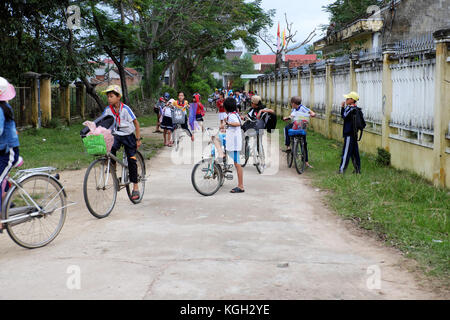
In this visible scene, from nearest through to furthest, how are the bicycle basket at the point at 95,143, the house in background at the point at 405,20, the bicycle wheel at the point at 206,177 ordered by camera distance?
the bicycle basket at the point at 95,143, the bicycle wheel at the point at 206,177, the house in background at the point at 405,20

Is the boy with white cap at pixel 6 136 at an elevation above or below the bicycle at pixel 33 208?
above

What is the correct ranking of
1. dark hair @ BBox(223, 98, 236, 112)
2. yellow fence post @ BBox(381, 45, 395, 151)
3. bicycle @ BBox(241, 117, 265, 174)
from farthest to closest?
yellow fence post @ BBox(381, 45, 395, 151), bicycle @ BBox(241, 117, 265, 174), dark hair @ BBox(223, 98, 236, 112)

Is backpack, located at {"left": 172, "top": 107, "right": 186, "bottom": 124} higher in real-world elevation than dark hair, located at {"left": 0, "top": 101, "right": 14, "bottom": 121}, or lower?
higher

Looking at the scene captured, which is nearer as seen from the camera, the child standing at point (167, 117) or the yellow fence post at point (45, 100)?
the child standing at point (167, 117)

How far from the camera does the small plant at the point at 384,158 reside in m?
11.9

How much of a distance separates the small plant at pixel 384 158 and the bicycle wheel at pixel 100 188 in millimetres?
6369

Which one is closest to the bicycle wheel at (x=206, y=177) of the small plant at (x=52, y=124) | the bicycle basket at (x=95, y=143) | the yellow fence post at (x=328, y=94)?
the bicycle basket at (x=95, y=143)

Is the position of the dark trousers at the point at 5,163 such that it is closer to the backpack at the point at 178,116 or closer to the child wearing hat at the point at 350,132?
the child wearing hat at the point at 350,132

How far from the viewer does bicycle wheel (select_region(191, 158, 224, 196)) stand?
8.77m

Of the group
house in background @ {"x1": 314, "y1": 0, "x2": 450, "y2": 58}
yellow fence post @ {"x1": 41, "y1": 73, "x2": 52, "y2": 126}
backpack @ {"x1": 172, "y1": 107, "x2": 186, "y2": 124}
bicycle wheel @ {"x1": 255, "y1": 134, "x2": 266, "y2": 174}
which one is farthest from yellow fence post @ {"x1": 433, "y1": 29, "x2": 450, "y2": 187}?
house in background @ {"x1": 314, "y1": 0, "x2": 450, "y2": 58}

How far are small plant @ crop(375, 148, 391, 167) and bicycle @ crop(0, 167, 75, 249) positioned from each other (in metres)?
7.59

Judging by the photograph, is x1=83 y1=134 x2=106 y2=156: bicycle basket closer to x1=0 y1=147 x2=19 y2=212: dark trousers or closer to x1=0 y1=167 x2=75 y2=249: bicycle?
x1=0 y1=167 x2=75 y2=249: bicycle
